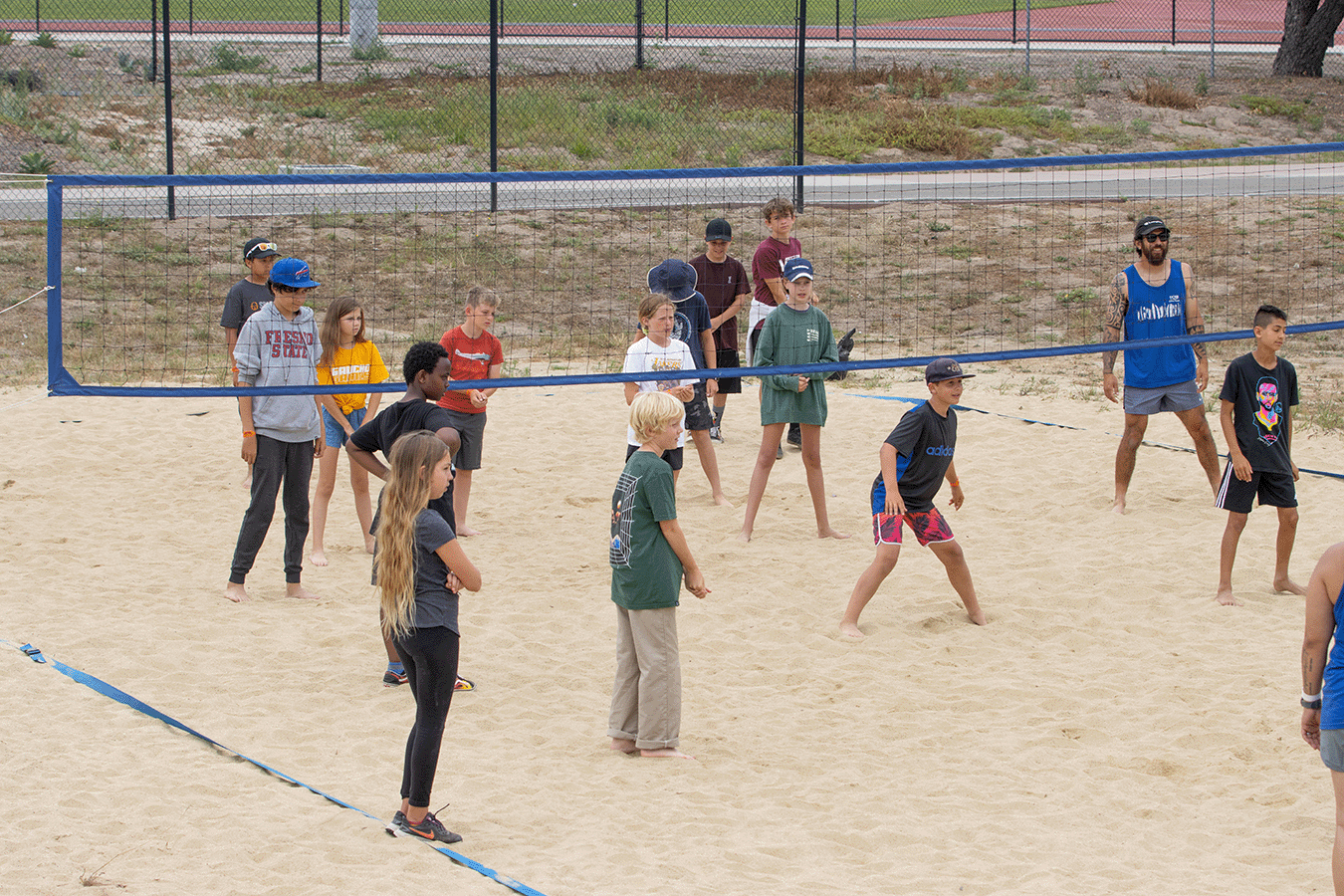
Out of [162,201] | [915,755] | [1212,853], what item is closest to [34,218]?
[162,201]

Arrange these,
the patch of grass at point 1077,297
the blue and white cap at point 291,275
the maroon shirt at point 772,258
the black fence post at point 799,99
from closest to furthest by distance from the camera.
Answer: the blue and white cap at point 291,275 → the maroon shirt at point 772,258 → the patch of grass at point 1077,297 → the black fence post at point 799,99

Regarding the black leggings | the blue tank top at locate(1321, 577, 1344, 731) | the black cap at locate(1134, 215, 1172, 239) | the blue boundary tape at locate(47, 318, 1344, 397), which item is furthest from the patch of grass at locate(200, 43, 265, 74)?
the blue tank top at locate(1321, 577, 1344, 731)

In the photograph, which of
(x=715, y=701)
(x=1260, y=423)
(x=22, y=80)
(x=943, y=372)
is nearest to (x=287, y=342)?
(x=715, y=701)

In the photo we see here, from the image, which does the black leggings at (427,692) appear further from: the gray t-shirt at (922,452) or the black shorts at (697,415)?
the black shorts at (697,415)

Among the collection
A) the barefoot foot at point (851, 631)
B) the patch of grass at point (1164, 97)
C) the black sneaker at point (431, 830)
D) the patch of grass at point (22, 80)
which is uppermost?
the patch of grass at point (1164, 97)

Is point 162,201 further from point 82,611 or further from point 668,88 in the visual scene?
point 82,611

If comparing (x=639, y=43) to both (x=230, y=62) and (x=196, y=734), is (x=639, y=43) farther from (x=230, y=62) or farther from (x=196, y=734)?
(x=196, y=734)

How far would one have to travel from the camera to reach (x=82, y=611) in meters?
6.19

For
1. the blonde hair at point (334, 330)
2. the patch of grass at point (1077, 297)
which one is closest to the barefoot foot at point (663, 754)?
the blonde hair at point (334, 330)

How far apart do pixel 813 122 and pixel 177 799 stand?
15479 mm

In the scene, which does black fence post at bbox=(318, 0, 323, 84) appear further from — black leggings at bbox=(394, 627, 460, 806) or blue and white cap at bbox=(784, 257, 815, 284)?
black leggings at bbox=(394, 627, 460, 806)

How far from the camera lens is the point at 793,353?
727 cm

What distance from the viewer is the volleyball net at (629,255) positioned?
41.0 ft

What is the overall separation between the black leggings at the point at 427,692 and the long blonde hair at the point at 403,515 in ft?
0.22
